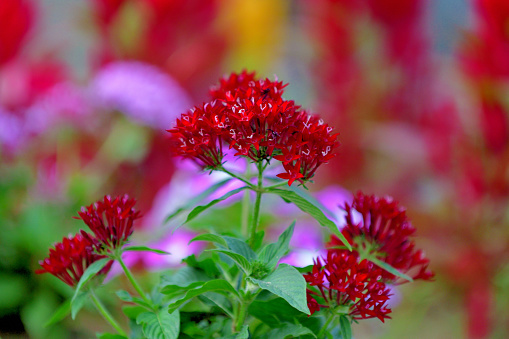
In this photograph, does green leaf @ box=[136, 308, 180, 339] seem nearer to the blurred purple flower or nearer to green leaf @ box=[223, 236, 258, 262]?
green leaf @ box=[223, 236, 258, 262]

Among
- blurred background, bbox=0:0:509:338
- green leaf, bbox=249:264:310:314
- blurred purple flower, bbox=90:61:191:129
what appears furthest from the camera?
blurred purple flower, bbox=90:61:191:129

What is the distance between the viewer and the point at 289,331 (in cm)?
28

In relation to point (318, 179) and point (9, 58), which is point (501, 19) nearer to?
point (318, 179)

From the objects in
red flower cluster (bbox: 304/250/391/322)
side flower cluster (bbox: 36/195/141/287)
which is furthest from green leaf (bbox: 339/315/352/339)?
side flower cluster (bbox: 36/195/141/287)

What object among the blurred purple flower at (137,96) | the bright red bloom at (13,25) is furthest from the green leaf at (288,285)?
the bright red bloom at (13,25)

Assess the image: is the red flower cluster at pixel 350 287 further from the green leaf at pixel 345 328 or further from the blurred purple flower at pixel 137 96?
the blurred purple flower at pixel 137 96

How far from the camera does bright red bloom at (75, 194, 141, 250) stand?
29 centimetres

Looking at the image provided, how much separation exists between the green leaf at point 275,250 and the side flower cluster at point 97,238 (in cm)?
7

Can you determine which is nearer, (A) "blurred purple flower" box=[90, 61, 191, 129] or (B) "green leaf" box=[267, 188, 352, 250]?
(B) "green leaf" box=[267, 188, 352, 250]

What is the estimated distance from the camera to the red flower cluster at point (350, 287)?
0.26 meters

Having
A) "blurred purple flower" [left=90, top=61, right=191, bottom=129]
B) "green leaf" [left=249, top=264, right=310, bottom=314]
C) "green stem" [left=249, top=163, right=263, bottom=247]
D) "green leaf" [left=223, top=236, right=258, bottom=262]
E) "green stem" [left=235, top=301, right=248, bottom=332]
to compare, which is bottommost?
"green stem" [left=235, top=301, right=248, bottom=332]

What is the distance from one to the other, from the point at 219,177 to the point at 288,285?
1.75 feet

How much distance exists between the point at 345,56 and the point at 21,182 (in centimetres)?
75

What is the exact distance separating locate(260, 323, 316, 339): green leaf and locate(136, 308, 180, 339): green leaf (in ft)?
0.16
